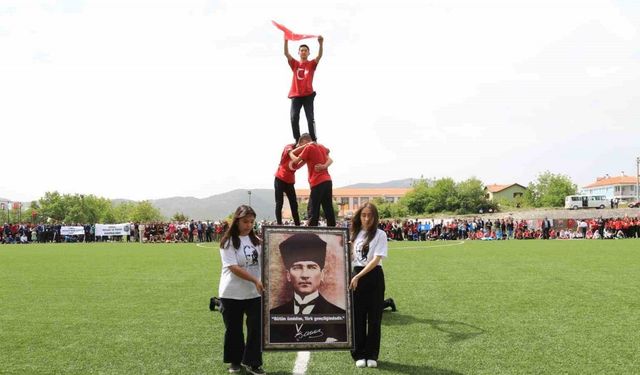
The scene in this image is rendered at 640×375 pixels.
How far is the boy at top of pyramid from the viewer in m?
8.88

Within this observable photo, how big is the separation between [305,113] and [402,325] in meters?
3.63

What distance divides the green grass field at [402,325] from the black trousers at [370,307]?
236 mm

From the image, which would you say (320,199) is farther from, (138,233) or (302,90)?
(138,233)

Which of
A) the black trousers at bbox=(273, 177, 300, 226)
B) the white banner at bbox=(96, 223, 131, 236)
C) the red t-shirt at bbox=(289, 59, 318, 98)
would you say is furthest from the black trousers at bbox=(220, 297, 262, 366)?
the white banner at bbox=(96, 223, 131, 236)

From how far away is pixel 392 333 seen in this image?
8.70 metres

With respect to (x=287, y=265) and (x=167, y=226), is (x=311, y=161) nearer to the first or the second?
(x=287, y=265)

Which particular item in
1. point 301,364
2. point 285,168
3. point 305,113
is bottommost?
point 301,364

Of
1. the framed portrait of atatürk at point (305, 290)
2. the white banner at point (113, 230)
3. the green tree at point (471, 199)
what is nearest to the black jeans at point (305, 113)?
the framed portrait of atatürk at point (305, 290)

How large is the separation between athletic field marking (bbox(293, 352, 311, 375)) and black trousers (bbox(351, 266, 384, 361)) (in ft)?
2.06

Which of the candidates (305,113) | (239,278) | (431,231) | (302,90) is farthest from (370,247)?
(431,231)

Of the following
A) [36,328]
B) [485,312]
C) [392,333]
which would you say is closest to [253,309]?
[392,333]

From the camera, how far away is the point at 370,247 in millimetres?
6820

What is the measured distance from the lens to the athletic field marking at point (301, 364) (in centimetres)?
670

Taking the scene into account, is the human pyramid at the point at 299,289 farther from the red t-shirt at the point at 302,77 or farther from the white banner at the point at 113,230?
the white banner at the point at 113,230
